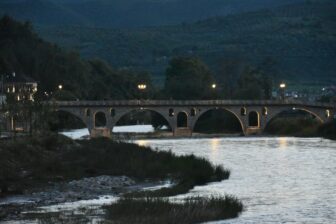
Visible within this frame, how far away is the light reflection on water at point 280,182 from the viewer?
68625 millimetres

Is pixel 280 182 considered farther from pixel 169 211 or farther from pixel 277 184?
pixel 169 211

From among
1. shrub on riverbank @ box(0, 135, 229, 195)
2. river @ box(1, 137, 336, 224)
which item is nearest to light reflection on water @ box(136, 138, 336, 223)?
river @ box(1, 137, 336, 224)

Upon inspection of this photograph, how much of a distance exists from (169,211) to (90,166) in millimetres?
36661

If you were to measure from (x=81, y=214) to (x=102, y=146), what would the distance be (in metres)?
65.6

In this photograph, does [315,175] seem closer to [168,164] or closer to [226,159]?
[168,164]

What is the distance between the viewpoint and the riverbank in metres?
78.6

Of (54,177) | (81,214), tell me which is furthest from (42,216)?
(54,177)

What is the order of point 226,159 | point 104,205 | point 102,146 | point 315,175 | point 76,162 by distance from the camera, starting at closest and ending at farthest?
1. point 104,205
2. point 315,175
3. point 76,162
4. point 226,159
5. point 102,146

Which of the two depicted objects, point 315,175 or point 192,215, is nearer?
point 192,215

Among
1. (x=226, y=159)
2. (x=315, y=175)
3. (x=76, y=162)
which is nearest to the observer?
(x=315, y=175)

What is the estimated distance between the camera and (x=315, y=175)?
317ft

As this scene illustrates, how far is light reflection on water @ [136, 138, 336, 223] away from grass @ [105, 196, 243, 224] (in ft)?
3.88

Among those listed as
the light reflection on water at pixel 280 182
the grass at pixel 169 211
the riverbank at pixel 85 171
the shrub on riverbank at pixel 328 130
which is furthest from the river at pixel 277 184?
the shrub on riverbank at pixel 328 130

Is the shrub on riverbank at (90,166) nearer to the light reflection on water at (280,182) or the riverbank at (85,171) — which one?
the riverbank at (85,171)
